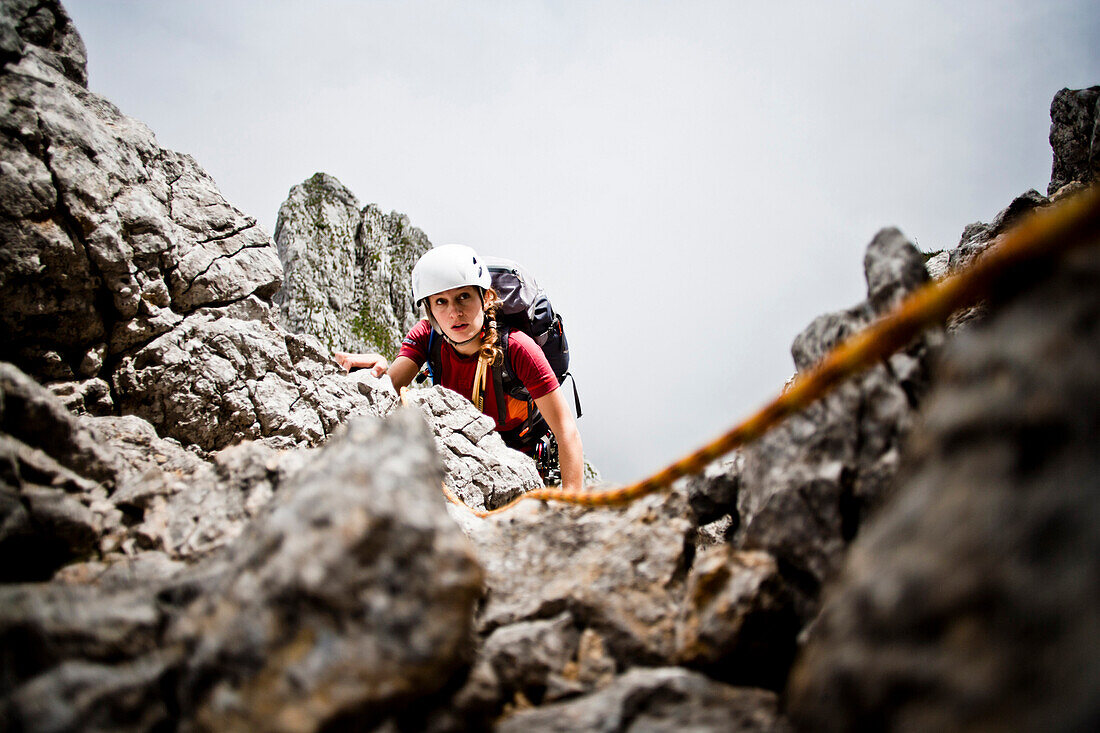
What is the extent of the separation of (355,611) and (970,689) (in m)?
2.55

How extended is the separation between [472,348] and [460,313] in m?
0.94

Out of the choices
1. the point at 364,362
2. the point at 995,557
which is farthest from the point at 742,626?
the point at 364,362

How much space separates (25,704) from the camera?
8.18 ft

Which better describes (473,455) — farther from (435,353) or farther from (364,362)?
(364,362)

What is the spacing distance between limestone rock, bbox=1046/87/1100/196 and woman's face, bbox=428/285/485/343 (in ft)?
73.8

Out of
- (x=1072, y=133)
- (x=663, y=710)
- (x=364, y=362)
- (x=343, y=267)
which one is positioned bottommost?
(x=663, y=710)

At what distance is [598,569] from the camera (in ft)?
13.1

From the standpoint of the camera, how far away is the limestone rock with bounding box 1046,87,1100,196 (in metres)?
18.9

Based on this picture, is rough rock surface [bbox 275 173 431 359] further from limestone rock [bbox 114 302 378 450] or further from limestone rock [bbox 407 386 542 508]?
limestone rock [bbox 114 302 378 450]

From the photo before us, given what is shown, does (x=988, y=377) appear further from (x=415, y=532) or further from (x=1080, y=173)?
(x=1080, y=173)

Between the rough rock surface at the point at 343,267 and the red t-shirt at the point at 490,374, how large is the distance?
73.7ft

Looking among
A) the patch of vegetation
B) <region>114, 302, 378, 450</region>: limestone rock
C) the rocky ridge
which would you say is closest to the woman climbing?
<region>114, 302, 378, 450</region>: limestone rock

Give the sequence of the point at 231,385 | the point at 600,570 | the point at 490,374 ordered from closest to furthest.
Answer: the point at 600,570 < the point at 231,385 < the point at 490,374

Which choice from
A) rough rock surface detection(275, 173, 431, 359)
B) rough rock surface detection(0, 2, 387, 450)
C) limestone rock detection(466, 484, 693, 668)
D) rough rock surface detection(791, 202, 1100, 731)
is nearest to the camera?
rough rock surface detection(791, 202, 1100, 731)
